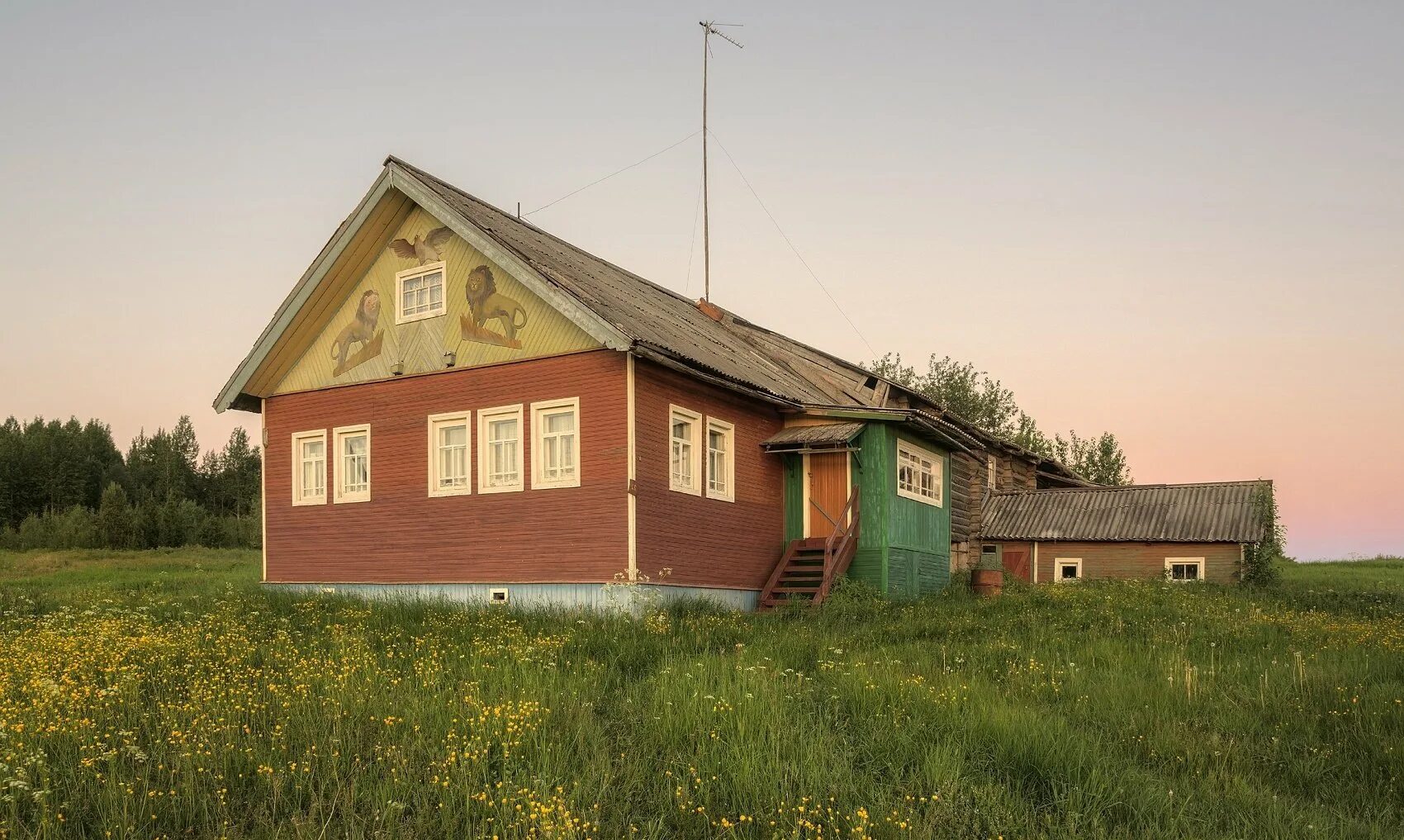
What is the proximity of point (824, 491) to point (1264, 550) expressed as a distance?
14.9 m

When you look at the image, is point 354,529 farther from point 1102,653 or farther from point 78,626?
point 1102,653

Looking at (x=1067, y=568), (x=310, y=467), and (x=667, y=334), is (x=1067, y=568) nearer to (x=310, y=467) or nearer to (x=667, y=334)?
(x=667, y=334)

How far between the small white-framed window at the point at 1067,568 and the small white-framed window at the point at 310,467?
21.5 meters

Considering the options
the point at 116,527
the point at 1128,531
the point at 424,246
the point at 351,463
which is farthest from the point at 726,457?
the point at 116,527

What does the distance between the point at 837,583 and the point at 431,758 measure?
1382 centimetres

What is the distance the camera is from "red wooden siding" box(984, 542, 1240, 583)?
31.0 metres

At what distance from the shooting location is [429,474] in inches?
811

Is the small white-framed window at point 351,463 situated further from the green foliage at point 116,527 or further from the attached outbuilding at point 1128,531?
the green foliage at point 116,527

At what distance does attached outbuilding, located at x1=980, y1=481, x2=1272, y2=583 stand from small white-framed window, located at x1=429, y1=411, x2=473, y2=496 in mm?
17424

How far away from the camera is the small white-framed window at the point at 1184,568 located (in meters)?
31.3

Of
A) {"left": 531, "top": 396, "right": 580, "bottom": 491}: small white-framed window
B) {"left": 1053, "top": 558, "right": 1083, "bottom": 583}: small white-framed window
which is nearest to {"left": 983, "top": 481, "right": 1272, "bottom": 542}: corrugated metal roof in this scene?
{"left": 1053, "top": 558, "right": 1083, "bottom": 583}: small white-framed window

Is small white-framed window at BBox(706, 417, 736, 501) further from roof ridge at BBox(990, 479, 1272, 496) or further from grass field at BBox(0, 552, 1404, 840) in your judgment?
roof ridge at BBox(990, 479, 1272, 496)

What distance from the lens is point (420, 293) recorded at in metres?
21.3

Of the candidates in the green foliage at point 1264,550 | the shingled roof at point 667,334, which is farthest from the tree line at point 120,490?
the green foliage at point 1264,550
